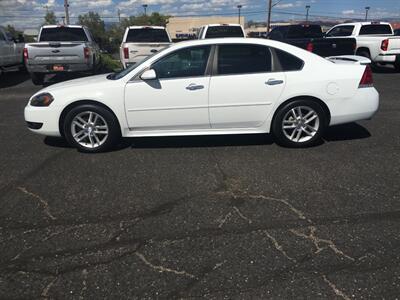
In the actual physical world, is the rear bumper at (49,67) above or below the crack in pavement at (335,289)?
above

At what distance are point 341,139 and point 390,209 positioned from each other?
2427 millimetres

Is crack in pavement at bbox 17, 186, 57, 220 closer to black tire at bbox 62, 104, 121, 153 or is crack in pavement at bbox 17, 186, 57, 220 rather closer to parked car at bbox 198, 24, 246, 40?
black tire at bbox 62, 104, 121, 153

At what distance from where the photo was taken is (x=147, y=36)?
14.2 meters

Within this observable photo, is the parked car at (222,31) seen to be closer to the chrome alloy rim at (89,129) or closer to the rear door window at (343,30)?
the rear door window at (343,30)

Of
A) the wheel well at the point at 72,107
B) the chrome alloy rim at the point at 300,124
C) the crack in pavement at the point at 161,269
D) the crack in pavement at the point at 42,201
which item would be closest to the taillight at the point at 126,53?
the wheel well at the point at 72,107

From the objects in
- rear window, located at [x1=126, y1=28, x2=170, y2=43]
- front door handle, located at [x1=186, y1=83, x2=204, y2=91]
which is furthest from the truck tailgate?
front door handle, located at [x1=186, y1=83, x2=204, y2=91]

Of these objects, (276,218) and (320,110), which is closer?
(276,218)

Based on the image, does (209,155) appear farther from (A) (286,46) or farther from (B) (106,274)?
(B) (106,274)

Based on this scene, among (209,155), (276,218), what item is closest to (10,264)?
(276,218)

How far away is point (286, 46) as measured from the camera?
555 cm

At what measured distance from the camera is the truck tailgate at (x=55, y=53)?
1168 centimetres

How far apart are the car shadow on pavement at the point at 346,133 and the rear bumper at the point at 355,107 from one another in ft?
1.70

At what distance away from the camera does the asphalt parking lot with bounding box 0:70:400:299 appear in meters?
2.80

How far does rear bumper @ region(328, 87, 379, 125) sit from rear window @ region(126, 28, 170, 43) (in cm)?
971
